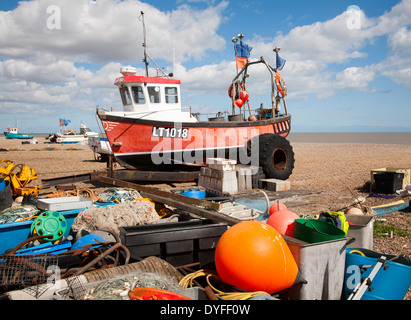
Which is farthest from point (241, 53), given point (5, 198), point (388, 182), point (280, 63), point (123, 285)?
point (123, 285)

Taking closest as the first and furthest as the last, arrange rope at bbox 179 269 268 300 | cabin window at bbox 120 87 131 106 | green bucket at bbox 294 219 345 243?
rope at bbox 179 269 268 300 < green bucket at bbox 294 219 345 243 < cabin window at bbox 120 87 131 106

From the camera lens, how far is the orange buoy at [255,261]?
249 centimetres

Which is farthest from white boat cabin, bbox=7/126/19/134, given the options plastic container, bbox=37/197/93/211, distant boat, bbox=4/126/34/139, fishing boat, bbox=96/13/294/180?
plastic container, bbox=37/197/93/211

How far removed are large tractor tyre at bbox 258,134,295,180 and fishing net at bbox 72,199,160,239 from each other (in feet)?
19.6

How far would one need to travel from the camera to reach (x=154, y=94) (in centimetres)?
1041

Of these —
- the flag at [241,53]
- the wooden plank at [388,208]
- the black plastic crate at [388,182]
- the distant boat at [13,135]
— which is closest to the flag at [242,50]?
the flag at [241,53]

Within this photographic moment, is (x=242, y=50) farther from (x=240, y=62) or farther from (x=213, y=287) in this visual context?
(x=213, y=287)

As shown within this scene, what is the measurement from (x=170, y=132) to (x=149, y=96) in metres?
1.48

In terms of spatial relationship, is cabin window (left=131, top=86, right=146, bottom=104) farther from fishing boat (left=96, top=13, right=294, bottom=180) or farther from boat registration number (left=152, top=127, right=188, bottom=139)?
boat registration number (left=152, top=127, right=188, bottom=139)

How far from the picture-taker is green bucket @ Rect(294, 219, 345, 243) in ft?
9.66

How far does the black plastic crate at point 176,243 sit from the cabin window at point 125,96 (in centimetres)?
764

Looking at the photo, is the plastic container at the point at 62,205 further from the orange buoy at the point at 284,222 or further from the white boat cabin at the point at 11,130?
the white boat cabin at the point at 11,130
